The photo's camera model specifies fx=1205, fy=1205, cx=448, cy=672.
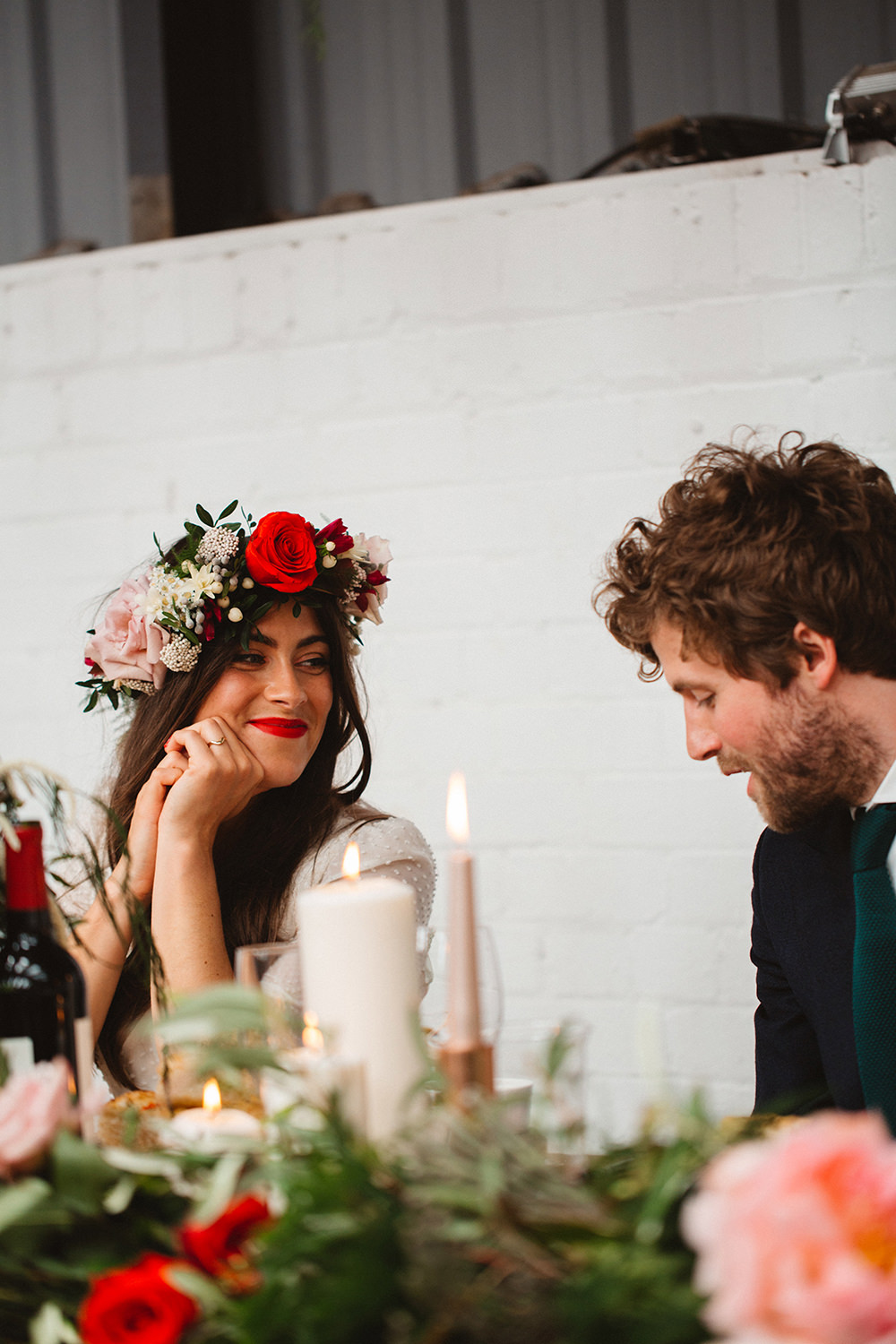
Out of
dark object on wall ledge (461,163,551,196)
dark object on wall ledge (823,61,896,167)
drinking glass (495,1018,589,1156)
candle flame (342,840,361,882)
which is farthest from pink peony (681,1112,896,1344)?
dark object on wall ledge (461,163,551,196)

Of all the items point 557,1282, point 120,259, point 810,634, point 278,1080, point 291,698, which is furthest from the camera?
point 120,259

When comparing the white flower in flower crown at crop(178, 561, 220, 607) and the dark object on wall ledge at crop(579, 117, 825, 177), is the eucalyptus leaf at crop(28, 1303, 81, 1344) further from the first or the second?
the dark object on wall ledge at crop(579, 117, 825, 177)

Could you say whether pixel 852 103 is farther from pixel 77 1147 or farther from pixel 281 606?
pixel 77 1147

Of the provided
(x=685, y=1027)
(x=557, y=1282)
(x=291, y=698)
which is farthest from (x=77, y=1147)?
(x=685, y=1027)

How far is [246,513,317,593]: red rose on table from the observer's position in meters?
1.54

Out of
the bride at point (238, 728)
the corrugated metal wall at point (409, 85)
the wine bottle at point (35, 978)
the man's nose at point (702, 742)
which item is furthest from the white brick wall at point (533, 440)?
the wine bottle at point (35, 978)

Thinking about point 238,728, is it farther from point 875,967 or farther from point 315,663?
point 875,967

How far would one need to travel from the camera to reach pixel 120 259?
2328 millimetres

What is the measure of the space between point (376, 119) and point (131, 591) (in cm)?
126

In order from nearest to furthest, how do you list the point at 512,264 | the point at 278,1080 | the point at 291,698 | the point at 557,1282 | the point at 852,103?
the point at 557,1282
the point at 278,1080
the point at 291,698
the point at 852,103
the point at 512,264

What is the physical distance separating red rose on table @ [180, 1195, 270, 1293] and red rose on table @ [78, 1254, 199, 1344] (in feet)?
0.04

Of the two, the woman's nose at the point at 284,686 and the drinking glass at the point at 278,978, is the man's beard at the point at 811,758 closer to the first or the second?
the woman's nose at the point at 284,686

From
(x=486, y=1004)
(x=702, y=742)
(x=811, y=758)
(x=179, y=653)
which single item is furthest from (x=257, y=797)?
(x=486, y=1004)

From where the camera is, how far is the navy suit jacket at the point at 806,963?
4.50 feet
